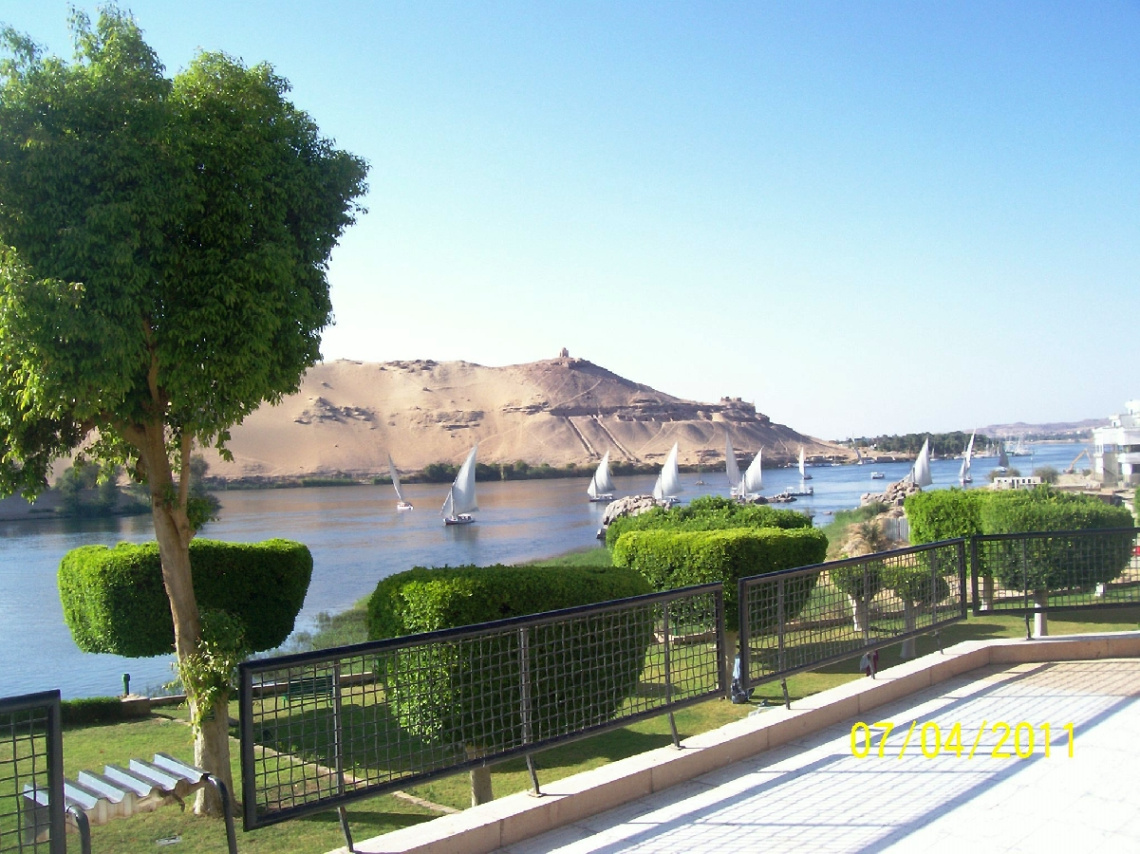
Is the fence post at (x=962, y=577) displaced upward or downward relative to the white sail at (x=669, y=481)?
upward

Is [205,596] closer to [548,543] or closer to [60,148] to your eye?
[60,148]

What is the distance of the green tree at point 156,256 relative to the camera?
727 cm

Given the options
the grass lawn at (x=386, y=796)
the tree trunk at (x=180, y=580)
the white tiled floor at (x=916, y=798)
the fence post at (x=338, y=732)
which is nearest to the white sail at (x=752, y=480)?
A: the grass lawn at (x=386, y=796)

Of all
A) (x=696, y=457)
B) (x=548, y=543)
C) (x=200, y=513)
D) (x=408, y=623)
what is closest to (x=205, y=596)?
(x=200, y=513)

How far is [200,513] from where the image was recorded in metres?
9.23

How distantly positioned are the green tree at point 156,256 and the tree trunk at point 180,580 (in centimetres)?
2

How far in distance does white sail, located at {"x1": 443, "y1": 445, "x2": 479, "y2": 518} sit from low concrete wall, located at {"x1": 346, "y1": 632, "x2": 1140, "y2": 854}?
66.6 m

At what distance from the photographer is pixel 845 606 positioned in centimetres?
727

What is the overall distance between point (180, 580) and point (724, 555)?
7.23m

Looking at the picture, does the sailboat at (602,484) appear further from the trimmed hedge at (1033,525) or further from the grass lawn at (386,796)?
the grass lawn at (386,796)

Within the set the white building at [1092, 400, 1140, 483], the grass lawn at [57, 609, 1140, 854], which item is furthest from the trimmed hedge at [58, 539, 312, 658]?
the white building at [1092, 400, 1140, 483]

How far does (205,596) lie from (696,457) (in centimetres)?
14540

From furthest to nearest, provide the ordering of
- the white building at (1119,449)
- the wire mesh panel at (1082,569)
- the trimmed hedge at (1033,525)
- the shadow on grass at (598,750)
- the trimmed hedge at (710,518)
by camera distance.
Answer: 1. the white building at (1119,449)
2. the trimmed hedge at (710,518)
3. the shadow on grass at (598,750)
4. the trimmed hedge at (1033,525)
5. the wire mesh panel at (1082,569)

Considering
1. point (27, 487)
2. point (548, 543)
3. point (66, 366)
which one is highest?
point (66, 366)
